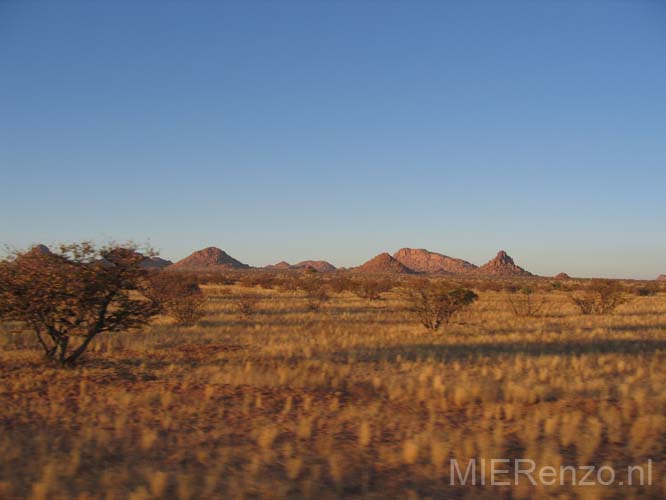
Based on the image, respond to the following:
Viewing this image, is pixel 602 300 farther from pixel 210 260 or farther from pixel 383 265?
pixel 210 260

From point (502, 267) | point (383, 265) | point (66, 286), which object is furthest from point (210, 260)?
point (66, 286)

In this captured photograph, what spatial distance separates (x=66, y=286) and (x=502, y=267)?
16938cm

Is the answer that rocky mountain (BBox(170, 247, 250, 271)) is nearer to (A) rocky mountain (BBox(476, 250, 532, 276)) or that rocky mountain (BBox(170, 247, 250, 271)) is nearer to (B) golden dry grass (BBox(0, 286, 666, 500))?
(A) rocky mountain (BBox(476, 250, 532, 276))

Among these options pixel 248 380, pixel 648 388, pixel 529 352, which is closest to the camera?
pixel 648 388

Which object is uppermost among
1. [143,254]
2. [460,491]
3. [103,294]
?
[143,254]

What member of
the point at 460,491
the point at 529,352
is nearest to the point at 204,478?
the point at 460,491

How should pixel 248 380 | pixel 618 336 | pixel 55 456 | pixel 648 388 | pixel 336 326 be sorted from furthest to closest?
pixel 336 326 → pixel 618 336 → pixel 248 380 → pixel 648 388 → pixel 55 456

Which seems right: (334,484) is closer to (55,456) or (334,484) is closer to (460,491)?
(460,491)

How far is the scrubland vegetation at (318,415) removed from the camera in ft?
20.2

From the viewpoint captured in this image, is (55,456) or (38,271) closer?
(55,456)

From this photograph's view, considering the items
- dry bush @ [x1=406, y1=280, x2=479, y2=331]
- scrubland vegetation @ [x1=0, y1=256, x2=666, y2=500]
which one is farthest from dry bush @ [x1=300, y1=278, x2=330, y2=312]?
scrubland vegetation @ [x1=0, y1=256, x2=666, y2=500]

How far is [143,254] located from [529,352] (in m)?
11.7

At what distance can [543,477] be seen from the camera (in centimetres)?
634

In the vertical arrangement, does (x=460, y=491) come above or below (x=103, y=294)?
below
